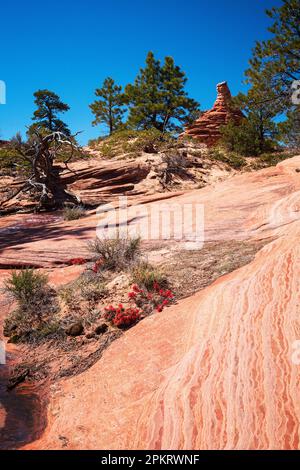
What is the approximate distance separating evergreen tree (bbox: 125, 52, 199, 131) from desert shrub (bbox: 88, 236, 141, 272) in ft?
66.2

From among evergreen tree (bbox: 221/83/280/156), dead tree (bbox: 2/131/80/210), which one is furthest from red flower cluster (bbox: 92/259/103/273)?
evergreen tree (bbox: 221/83/280/156)

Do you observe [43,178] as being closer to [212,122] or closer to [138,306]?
[138,306]

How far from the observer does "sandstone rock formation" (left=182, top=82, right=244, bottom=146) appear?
28.6 meters

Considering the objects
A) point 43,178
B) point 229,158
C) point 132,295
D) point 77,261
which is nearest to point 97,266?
point 77,261

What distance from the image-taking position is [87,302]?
598 centimetres

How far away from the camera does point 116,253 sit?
7.18 m

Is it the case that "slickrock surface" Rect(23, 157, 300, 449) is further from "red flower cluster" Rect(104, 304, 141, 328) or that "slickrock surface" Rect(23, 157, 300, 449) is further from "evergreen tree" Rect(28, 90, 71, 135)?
"evergreen tree" Rect(28, 90, 71, 135)

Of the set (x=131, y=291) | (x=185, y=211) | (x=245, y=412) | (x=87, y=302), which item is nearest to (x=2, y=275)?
(x=87, y=302)

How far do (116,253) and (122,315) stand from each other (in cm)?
221

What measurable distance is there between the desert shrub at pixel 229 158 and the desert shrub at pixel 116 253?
15.1m

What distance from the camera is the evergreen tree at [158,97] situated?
25078mm

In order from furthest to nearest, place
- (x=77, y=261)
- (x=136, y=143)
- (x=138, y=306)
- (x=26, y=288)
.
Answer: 1. (x=136, y=143)
2. (x=77, y=261)
3. (x=26, y=288)
4. (x=138, y=306)

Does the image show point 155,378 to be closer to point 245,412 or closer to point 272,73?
point 245,412

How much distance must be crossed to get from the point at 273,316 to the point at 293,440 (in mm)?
1632
